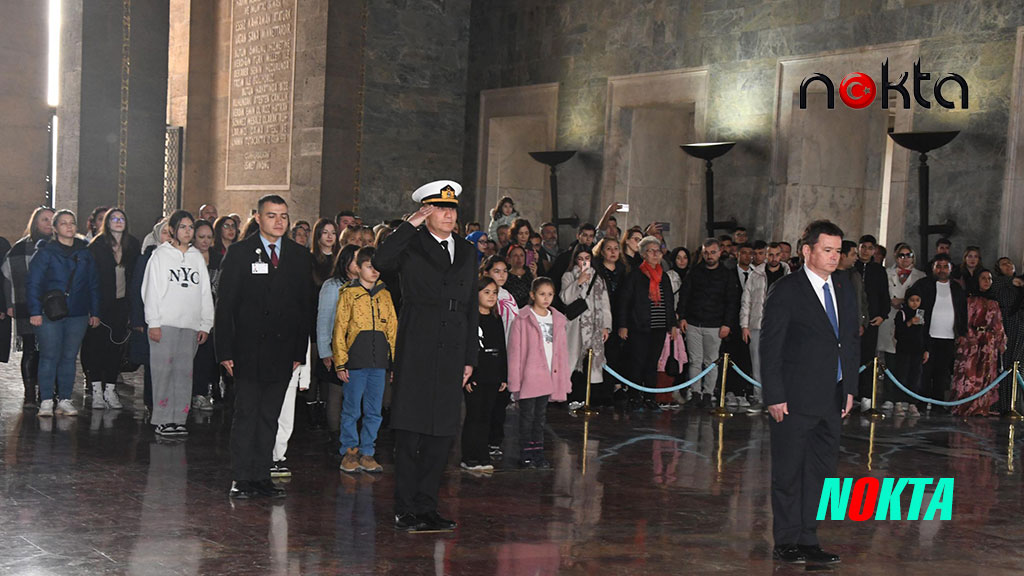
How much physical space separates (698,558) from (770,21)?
1113 centimetres

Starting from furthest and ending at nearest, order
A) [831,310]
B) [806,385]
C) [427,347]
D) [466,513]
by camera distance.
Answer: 1. [466,513]
2. [427,347]
3. [831,310]
4. [806,385]

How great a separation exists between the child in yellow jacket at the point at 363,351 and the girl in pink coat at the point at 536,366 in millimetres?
1002

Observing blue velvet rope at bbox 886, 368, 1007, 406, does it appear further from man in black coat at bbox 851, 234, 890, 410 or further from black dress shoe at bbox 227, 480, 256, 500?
black dress shoe at bbox 227, 480, 256, 500

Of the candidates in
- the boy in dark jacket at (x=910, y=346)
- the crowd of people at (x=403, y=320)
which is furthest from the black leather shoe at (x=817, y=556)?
the boy in dark jacket at (x=910, y=346)

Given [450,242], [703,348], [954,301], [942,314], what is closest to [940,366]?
[942,314]

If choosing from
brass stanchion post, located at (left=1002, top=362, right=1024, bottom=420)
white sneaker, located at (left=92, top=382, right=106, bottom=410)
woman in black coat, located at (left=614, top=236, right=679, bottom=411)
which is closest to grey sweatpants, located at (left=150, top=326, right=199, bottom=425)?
white sneaker, located at (left=92, top=382, right=106, bottom=410)

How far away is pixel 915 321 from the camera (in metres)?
12.5

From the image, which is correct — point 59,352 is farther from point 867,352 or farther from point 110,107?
point 867,352

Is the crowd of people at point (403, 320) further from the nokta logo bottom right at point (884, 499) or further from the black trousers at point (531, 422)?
the nokta logo bottom right at point (884, 499)

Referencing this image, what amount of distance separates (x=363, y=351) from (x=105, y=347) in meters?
3.59

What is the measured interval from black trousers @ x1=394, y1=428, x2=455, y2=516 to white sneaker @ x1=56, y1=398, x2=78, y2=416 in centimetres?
435

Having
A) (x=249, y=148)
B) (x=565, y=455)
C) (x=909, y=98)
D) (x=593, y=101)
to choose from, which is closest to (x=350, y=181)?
(x=249, y=148)

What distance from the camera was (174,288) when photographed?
864 cm

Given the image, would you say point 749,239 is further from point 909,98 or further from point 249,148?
point 249,148
